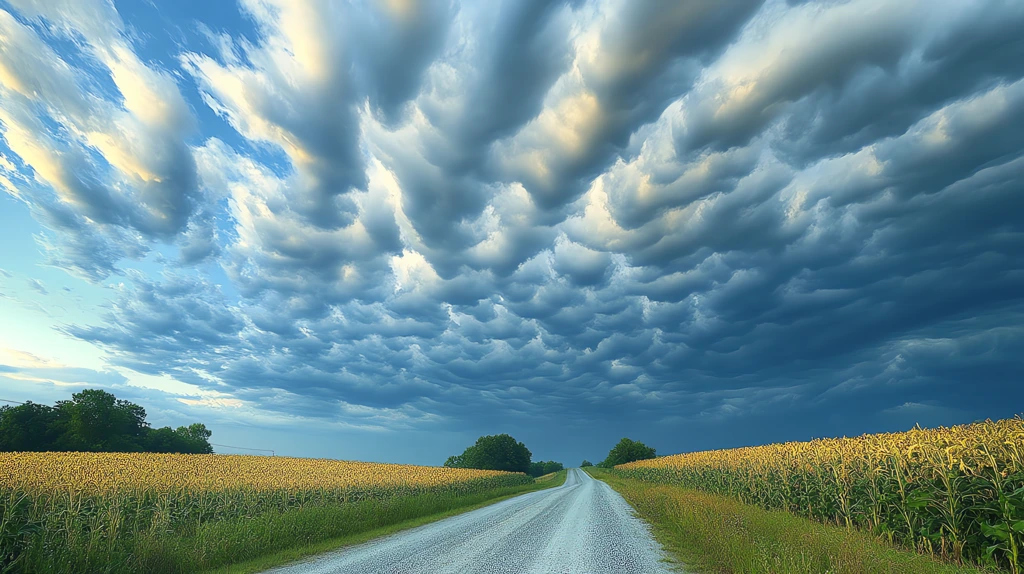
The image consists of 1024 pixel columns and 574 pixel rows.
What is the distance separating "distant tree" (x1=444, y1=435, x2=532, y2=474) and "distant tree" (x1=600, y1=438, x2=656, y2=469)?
4556cm

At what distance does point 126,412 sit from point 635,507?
82.0 m

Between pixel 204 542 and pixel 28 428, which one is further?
pixel 28 428

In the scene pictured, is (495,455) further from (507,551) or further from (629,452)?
(507,551)

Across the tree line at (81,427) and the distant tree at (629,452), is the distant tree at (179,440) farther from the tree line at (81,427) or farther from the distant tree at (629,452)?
the distant tree at (629,452)

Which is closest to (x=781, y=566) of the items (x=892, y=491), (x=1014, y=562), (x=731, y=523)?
(x=1014, y=562)

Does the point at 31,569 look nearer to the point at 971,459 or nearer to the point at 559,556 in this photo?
the point at 559,556

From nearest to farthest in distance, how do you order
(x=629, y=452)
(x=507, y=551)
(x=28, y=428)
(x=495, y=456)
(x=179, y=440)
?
(x=507, y=551)
(x=28, y=428)
(x=179, y=440)
(x=495, y=456)
(x=629, y=452)

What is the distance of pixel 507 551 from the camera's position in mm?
12086

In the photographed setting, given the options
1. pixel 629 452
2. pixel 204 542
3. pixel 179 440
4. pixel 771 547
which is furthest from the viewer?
pixel 629 452

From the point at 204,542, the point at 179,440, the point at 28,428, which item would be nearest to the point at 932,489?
the point at 204,542

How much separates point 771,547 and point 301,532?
47.0ft

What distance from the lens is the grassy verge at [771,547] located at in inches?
287

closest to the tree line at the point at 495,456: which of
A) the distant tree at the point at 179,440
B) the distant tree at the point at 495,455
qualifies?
the distant tree at the point at 495,455

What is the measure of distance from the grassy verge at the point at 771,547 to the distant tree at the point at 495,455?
345 ft
